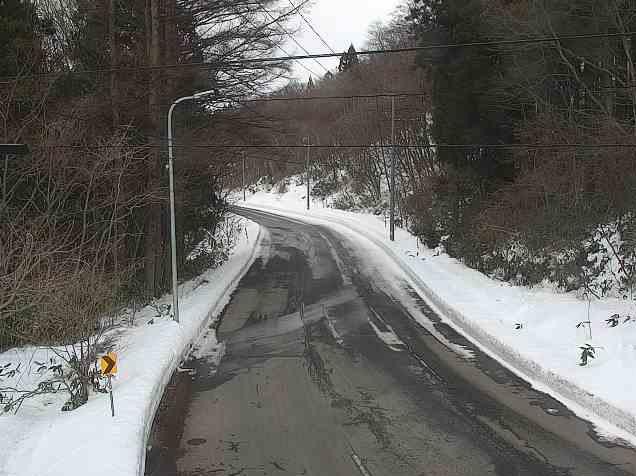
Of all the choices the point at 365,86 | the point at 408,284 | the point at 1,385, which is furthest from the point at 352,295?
the point at 365,86

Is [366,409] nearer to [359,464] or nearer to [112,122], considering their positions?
[359,464]

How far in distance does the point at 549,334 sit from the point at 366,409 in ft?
18.4

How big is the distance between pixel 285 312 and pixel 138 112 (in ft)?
26.4

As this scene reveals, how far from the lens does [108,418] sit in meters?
10.2

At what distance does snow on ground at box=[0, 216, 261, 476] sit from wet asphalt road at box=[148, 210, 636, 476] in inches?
23.9

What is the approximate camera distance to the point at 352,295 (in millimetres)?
22219

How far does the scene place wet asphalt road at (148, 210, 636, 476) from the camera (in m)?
8.96

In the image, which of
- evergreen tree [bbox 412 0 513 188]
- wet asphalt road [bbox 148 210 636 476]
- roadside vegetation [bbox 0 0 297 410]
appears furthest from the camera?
evergreen tree [bbox 412 0 513 188]

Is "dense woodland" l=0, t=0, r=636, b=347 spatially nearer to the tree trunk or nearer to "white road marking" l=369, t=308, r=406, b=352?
the tree trunk

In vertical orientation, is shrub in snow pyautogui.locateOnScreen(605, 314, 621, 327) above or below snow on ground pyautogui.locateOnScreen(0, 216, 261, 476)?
above

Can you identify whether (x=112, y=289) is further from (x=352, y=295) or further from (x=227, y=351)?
(x=352, y=295)

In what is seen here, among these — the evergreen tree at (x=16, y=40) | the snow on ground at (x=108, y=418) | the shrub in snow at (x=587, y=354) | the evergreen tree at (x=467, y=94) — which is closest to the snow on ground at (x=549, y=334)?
the shrub in snow at (x=587, y=354)

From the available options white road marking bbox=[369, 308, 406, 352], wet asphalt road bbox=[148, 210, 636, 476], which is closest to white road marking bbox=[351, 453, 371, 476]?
wet asphalt road bbox=[148, 210, 636, 476]

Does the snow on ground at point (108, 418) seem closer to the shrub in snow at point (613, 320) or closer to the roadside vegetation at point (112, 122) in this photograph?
the roadside vegetation at point (112, 122)
